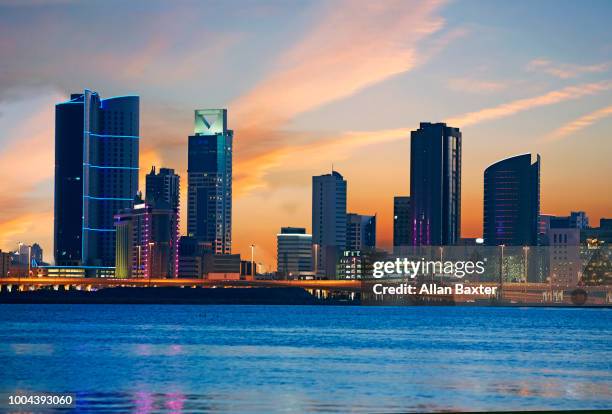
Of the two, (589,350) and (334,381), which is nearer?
(334,381)

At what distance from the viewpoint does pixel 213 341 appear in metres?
106

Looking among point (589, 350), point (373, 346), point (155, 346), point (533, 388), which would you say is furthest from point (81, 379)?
point (589, 350)

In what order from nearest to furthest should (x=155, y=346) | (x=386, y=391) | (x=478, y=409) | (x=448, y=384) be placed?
(x=478, y=409), (x=386, y=391), (x=448, y=384), (x=155, y=346)

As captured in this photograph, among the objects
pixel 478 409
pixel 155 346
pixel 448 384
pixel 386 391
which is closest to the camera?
pixel 478 409

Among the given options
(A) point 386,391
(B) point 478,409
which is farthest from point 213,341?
(B) point 478,409

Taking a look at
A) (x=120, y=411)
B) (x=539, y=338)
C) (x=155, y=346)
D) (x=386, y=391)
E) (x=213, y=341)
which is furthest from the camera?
(x=539, y=338)

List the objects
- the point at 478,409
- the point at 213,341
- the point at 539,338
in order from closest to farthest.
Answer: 1. the point at 478,409
2. the point at 213,341
3. the point at 539,338

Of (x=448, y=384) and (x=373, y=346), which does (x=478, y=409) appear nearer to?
(x=448, y=384)

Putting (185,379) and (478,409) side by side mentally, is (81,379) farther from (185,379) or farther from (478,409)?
(478,409)

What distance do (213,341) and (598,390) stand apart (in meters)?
53.0

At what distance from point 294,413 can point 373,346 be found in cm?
5557

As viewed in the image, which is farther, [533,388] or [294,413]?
[533,388]

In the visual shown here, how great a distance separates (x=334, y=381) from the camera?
6203 cm

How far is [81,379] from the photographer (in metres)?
63.6
